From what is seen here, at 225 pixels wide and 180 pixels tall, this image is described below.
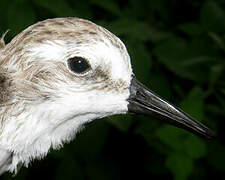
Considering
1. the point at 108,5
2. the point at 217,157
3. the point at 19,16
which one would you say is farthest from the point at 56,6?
the point at 217,157

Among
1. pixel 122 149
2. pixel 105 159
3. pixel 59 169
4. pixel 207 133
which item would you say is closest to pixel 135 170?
pixel 122 149

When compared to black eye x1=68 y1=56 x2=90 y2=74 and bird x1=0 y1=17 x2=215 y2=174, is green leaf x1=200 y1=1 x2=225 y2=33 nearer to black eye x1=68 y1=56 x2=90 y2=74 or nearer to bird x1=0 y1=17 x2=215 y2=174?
bird x1=0 y1=17 x2=215 y2=174

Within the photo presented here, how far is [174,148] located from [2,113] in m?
1.22

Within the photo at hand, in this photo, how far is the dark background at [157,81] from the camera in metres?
3.04

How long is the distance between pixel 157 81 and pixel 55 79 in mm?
1294

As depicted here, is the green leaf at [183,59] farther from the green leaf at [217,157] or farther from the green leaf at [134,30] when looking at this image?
the green leaf at [217,157]

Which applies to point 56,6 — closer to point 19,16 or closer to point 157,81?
point 19,16

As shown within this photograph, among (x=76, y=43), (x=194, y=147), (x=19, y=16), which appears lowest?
(x=194, y=147)

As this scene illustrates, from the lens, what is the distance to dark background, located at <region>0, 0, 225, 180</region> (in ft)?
9.96

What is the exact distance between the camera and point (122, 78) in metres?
2.22

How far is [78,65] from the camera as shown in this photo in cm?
211

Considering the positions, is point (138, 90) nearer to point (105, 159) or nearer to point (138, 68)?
point (138, 68)

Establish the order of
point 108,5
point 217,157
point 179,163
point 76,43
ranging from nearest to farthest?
point 76,43, point 179,163, point 108,5, point 217,157

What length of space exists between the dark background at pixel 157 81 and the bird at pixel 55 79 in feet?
2.47
